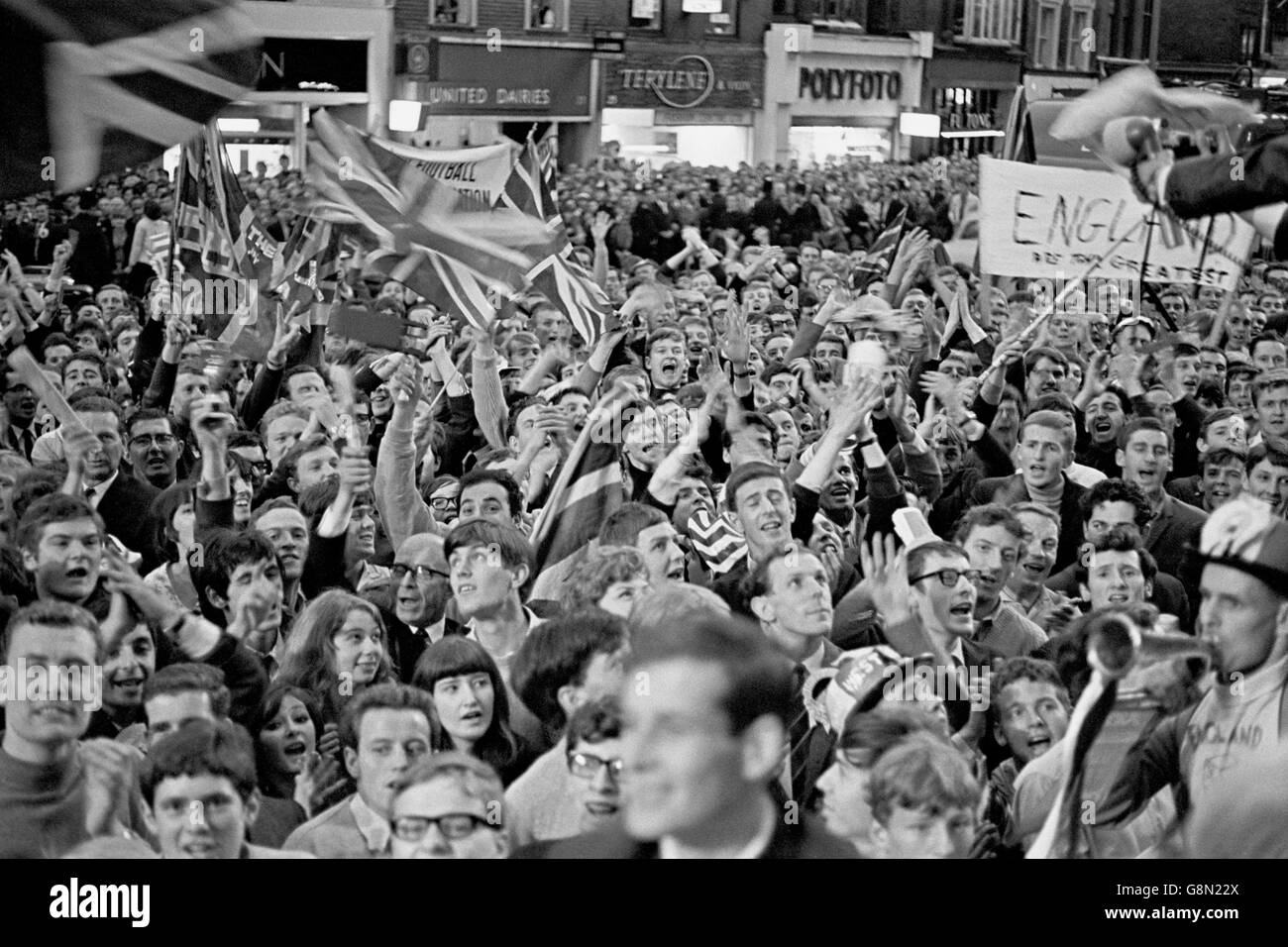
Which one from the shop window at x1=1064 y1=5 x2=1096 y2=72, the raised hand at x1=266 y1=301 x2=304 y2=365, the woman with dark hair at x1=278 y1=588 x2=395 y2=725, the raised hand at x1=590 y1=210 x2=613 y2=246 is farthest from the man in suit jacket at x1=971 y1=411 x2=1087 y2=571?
the shop window at x1=1064 y1=5 x2=1096 y2=72

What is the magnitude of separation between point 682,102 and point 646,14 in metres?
1.32

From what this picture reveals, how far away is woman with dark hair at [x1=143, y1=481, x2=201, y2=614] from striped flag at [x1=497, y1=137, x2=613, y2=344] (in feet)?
9.91

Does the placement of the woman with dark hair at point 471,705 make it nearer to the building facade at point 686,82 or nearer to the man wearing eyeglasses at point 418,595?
the man wearing eyeglasses at point 418,595

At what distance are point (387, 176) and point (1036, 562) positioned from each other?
12.1ft

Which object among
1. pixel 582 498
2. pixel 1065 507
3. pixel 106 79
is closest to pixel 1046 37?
pixel 1065 507

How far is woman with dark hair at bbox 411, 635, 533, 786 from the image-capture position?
4750 mm

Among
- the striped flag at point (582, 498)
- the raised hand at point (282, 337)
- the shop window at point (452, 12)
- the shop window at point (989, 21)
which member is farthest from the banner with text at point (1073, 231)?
the shop window at point (989, 21)

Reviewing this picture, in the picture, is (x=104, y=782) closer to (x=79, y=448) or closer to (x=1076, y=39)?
(x=79, y=448)

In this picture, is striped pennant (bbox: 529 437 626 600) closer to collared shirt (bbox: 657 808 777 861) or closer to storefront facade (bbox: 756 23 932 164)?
collared shirt (bbox: 657 808 777 861)

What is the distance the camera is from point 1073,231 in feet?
28.4

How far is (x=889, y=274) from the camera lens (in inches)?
439
